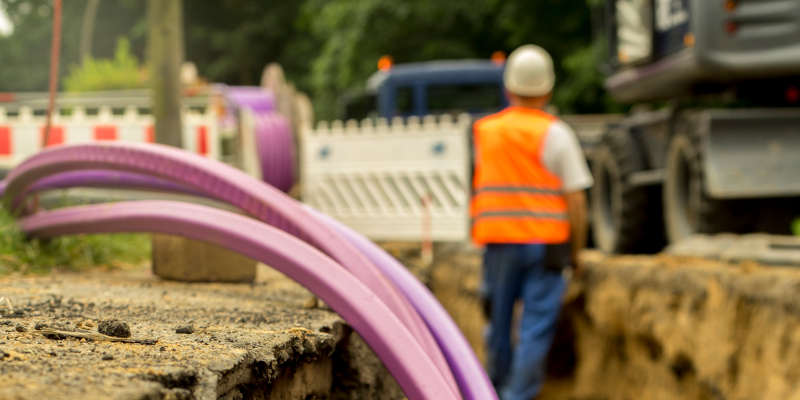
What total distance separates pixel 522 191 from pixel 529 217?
0.14 m

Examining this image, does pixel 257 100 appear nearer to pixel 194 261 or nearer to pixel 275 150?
pixel 275 150

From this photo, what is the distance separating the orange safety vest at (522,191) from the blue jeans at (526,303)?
0.08 meters

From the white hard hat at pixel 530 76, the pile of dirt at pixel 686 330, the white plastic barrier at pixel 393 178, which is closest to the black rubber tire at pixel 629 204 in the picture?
the pile of dirt at pixel 686 330

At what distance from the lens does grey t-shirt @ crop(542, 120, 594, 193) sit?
4.45 metres

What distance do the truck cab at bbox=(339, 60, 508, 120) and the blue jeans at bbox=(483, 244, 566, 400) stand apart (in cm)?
729

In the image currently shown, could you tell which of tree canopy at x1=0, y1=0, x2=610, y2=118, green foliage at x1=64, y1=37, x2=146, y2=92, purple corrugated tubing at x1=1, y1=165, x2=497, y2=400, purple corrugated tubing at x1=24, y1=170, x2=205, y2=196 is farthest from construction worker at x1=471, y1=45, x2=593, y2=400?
tree canopy at x1=0, y1=0, x2=610, y2=118

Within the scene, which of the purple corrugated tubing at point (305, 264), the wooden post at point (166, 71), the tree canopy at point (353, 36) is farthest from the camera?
the tree canopy at point (353, 36)

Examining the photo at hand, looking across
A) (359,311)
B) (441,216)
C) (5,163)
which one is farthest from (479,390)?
(441,216)

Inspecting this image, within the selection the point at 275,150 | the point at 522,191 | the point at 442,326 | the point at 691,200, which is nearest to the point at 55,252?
the point at 442,326

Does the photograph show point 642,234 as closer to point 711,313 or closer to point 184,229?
point 711,313

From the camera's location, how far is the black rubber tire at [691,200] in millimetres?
5906

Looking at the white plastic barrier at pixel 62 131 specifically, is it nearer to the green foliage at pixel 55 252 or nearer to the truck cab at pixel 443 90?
the green foliage at pixel 55 252

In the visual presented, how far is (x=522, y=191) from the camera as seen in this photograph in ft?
14.9

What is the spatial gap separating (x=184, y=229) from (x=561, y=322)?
5196 mm
